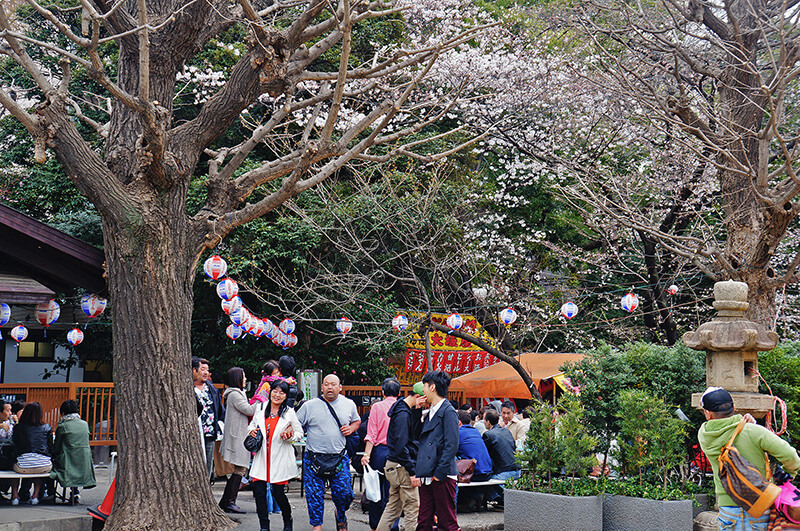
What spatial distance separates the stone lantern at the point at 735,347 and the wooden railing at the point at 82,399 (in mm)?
11132

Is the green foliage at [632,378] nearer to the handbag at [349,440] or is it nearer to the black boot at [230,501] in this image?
the handbag at [349,440]

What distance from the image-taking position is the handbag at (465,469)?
1059cm

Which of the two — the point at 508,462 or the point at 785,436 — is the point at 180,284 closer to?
the point at 508,462

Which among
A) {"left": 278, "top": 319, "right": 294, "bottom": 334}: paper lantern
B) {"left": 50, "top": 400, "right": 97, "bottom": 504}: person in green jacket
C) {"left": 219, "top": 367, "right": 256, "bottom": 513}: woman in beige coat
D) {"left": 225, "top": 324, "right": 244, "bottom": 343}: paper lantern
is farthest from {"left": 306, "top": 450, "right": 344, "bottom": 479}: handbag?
{"left": 278, "top": 319, "right": 294, "bottom": 334}: paper lantern

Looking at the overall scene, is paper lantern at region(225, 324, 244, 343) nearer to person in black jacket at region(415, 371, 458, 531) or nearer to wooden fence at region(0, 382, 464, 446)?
wooden fence at region(0, 382, 464, 446)

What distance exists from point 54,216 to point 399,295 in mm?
9708

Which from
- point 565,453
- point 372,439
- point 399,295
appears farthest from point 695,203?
point 372,439

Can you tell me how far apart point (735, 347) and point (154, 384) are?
6555mm

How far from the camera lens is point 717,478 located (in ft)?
18.8

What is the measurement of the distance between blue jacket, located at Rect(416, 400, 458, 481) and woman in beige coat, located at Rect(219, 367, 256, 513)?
333 centimetres

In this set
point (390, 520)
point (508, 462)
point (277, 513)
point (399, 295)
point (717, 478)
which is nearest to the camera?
point (717, 478)

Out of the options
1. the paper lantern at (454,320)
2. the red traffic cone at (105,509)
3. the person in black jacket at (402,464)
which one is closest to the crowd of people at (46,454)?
the red traffic cone at (105,509)

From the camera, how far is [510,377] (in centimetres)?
1741

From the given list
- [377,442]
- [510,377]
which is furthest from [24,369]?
[377,442]
